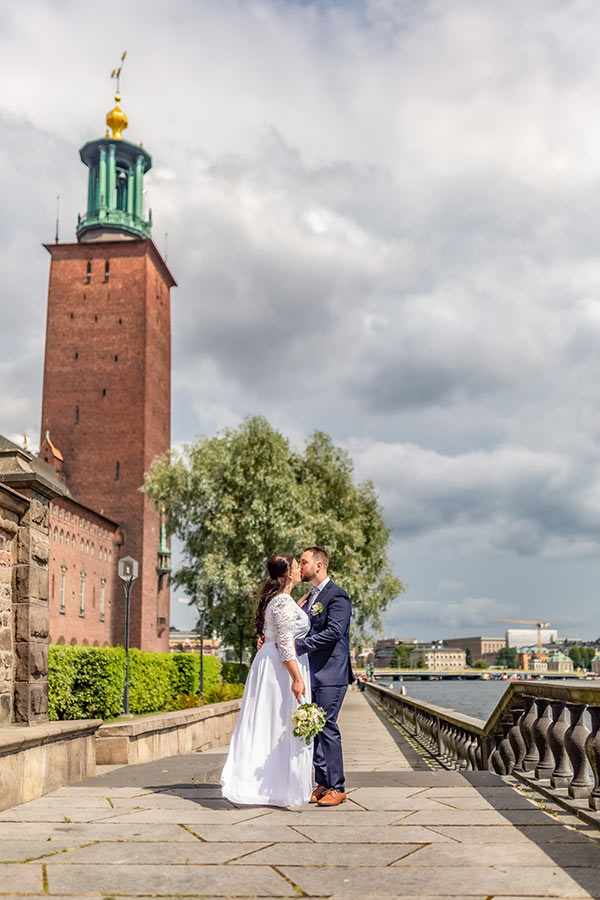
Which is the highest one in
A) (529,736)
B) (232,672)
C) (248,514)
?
(248,514)

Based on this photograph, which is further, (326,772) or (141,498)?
(141,498)

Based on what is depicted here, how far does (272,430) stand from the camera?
33500 millimetres

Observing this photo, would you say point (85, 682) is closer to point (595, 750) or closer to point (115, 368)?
point (595, 750)

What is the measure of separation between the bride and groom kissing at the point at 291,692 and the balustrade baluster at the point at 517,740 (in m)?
2.61

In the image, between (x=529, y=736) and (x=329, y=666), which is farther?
(x=529, y=736)

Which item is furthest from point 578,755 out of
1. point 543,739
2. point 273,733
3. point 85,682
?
point 85,682

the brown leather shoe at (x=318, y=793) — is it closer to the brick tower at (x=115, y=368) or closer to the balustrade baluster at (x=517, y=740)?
the balustrade baluster at (x=517, y=740)

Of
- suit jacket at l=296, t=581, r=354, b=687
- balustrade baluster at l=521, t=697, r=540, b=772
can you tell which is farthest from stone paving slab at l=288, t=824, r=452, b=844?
balustrade baluster at l=521, t=697, r=540, b=772

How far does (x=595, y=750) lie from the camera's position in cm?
576

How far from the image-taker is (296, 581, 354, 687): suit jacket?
→ 6.52m

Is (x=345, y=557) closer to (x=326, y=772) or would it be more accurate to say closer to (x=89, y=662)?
(x=89, y=662)

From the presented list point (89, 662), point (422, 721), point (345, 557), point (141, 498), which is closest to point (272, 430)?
point (345, 557)

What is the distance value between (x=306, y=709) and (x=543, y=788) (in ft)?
7.30

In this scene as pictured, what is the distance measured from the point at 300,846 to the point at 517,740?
428cm
